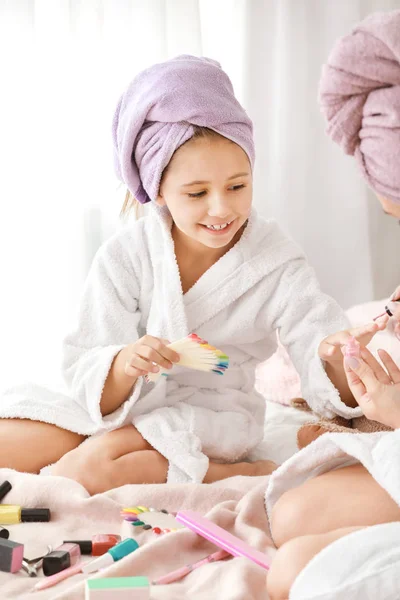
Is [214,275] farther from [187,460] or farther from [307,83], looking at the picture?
[307,83]

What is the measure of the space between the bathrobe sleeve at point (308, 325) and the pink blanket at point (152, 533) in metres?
0.24

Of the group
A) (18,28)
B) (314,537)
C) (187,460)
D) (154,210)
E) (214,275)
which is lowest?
(187,460)

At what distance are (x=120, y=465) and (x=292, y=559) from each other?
594 mm

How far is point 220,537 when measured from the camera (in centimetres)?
117

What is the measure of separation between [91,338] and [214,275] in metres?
0.28

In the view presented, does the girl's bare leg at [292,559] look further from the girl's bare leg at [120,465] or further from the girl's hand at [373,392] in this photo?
the girl's bare leg at [120,465]

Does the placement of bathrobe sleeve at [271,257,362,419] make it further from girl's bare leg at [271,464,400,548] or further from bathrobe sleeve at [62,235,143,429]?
girl's bare leg at [271,464,400,548]

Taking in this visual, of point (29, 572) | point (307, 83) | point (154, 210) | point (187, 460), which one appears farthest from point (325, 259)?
point (29, 572)

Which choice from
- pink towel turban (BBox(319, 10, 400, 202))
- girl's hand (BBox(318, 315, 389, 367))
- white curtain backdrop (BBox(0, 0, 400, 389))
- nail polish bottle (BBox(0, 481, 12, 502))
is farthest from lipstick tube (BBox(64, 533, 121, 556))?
white curtain backdrop (BBox(0, 0, 400, 389))

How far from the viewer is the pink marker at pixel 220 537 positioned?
1136mm

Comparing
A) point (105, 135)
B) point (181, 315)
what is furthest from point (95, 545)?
point (105, 135)

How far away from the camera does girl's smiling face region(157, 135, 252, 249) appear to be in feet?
4.97

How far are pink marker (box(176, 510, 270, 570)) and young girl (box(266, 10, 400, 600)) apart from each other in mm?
42

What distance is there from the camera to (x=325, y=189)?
2.56m
